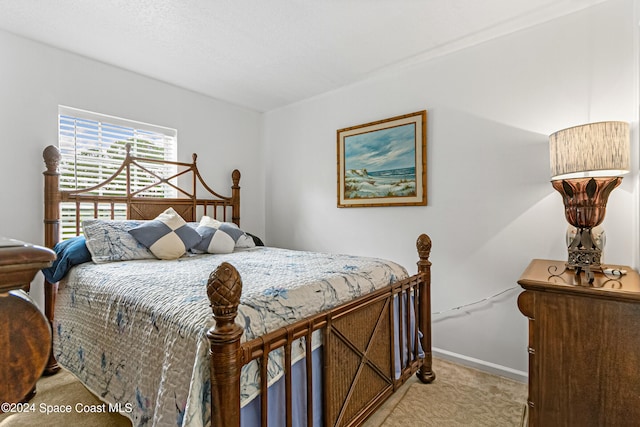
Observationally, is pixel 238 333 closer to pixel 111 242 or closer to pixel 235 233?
pixel 111 242

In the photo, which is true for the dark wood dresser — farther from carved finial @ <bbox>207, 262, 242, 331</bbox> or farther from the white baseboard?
carved finial @ <bbox>207, 262, 242, 331</bbox>

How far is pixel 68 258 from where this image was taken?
82.4 inches

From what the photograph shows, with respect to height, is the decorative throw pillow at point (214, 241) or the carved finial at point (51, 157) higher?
the carved finial at point (51, 157)

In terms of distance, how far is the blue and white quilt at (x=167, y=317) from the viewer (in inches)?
43.3

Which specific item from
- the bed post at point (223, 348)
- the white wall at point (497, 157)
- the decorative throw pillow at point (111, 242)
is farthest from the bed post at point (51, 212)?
the white wall at point (497, 157)

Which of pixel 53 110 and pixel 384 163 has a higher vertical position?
pixel 53 110

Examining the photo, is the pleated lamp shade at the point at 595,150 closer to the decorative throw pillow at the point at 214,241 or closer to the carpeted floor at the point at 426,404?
the carpeted floor at the point at 426,404

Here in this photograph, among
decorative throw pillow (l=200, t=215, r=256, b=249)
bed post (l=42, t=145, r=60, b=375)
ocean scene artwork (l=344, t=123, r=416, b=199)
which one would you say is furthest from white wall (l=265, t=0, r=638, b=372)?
bed post (l=42, t=145, r=60, b=375)

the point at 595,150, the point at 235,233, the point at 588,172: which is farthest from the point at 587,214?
the point at 235,233

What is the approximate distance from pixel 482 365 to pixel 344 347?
4.98 feet

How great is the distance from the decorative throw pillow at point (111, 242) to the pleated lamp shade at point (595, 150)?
2.75 metres

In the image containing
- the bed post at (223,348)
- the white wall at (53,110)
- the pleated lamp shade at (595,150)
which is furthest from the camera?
the white wall at (53,110)

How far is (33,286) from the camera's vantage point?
2.38 metres

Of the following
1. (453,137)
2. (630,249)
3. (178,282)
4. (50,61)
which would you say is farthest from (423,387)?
(50,61)
